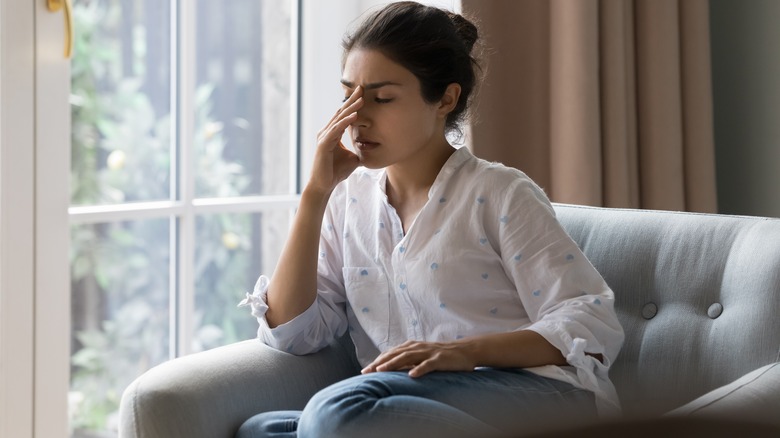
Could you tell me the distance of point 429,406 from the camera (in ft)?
3.93

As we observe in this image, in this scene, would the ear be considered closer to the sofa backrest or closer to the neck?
the neck

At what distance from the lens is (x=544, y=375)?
1395 millimetres

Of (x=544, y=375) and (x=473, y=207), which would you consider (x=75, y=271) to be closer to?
(x=473, y=207)

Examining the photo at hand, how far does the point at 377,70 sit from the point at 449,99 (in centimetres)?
15

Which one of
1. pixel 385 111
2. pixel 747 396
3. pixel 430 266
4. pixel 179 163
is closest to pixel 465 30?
pixel 385 111

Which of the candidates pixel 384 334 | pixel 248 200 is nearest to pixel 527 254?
pixel 384 334

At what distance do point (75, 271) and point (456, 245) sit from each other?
36.0 inches

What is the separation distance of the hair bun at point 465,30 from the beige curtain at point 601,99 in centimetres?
58

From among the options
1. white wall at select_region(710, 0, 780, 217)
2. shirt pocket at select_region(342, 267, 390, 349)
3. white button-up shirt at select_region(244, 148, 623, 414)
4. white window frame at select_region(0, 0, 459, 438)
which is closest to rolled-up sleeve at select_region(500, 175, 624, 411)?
white button-up shirt at select_region(244, 148, 623, 414)

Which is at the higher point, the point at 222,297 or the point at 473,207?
the point at 473,207

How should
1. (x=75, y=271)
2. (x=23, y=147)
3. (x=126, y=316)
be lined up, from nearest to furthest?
(x=23, y=147) → (x=75, y=271) → (x=126, y=316)

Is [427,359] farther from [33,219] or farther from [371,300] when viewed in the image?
[33,219]

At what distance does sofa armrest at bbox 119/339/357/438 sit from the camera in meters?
1.31

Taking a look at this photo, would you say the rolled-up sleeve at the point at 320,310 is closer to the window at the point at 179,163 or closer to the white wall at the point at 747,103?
the window at the point at 179,163
